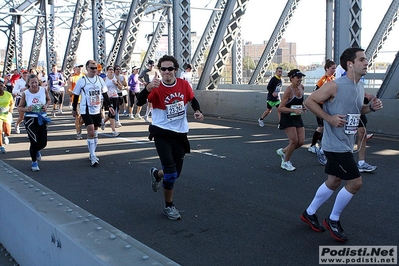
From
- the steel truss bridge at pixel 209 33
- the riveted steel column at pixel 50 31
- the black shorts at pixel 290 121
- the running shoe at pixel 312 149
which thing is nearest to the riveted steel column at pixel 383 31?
the steel truss bridge at pixel 209 33

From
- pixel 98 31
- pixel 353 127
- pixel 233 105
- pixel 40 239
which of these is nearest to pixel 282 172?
pixel 353 127

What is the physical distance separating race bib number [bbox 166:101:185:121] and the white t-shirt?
12.8 feet

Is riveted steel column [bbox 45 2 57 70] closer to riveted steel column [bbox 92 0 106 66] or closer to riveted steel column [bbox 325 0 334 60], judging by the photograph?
riveted steel column [bbox 92 0 106 66]

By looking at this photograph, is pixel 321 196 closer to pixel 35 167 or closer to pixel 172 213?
pixel 172 213

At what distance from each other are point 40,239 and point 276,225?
2630 millimetres

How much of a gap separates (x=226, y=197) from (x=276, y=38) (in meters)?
17.3

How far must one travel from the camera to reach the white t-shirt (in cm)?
898

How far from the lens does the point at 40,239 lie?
3471 mm

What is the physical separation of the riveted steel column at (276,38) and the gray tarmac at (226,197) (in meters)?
11.9

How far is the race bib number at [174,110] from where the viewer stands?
547 centimetres

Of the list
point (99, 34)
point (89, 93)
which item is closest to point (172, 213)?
point (89, 93)

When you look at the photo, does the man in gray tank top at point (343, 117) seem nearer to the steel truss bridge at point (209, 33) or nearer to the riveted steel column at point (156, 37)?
the steel truss bridge at point (209, 33)

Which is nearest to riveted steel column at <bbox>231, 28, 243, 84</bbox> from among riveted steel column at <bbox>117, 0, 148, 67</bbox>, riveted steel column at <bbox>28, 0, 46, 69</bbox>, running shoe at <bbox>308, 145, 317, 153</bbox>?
riveted steel column at <bbox>117, 0, 148, 67</bbox>

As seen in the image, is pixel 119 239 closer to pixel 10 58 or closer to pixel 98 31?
pixel 98 31
